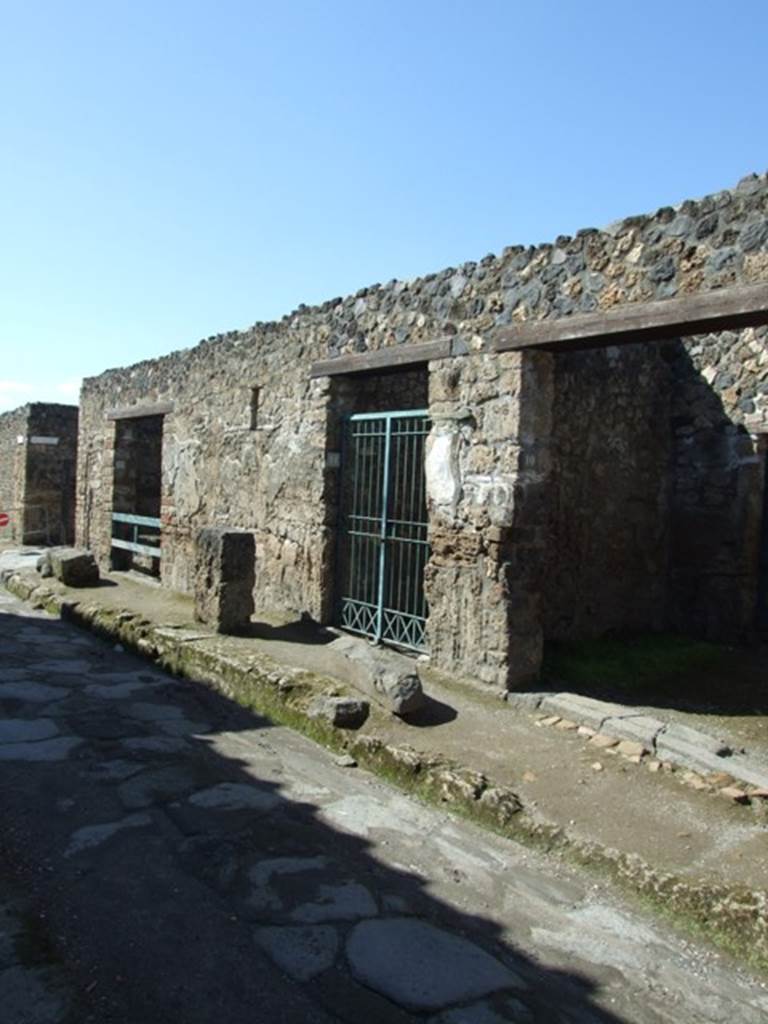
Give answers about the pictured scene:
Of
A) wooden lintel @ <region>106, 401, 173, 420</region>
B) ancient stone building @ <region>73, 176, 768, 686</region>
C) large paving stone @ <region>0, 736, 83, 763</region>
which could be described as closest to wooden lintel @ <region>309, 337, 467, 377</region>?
ancient stone building @ <region>73, 176, 768, 686</region>

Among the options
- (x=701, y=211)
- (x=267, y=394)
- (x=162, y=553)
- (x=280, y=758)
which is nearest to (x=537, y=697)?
(x=280, y=758)

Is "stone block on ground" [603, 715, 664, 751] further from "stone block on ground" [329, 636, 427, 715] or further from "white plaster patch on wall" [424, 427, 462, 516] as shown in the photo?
"white plaster patch on wall" [424, 427, 462, 516]

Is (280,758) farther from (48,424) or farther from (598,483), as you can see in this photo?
(48,424)

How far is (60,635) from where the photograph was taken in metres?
8.06

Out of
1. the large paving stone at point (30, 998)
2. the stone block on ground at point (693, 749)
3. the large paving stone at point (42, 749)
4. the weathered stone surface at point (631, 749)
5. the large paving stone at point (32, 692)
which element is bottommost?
the large paving stone at point (30, 998)

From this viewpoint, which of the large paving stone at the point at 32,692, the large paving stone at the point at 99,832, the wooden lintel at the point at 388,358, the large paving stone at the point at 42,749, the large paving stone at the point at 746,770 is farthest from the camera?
the wooden lintel at the point at 388,358

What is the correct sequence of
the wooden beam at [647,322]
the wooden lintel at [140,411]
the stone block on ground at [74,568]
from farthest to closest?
1. the wooden lintel at [140,411]
2. the stone block on ground at [74,568]
3. the wooden beam at [647,322]

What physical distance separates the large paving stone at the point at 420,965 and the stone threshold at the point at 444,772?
0.91 metres

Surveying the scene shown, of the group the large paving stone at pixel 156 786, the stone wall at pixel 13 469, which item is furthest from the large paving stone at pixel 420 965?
the stone wall at pixel 13 469

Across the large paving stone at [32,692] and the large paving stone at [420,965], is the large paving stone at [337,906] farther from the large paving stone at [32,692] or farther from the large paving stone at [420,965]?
the large paving stone at [32,692]

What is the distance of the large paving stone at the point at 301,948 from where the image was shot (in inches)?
108

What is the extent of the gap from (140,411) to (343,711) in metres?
7.41

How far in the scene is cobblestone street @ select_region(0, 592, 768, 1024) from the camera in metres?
2.60

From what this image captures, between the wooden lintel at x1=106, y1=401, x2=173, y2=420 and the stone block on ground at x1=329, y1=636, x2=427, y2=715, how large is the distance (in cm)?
585
